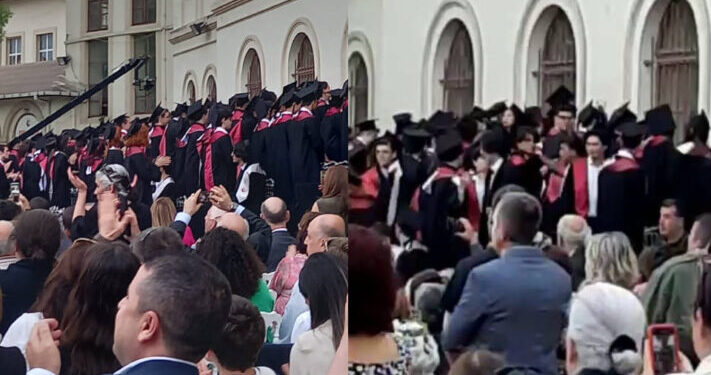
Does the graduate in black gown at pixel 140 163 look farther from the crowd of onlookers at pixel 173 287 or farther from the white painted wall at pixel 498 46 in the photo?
the white painted wall at pixel 498 46

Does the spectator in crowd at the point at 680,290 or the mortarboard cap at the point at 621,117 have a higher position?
the mortarboard cap at the point at 621,117

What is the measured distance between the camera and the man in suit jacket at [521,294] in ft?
5.14

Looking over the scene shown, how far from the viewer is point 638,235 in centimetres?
155

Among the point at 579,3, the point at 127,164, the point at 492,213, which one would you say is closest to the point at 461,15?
the point at 579,3

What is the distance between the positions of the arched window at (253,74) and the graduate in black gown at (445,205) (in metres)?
0.85

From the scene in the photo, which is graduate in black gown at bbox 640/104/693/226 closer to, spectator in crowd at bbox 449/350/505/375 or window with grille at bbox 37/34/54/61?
spectator in crowd at bbox 449/350/505/375

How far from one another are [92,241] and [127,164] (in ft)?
0.63

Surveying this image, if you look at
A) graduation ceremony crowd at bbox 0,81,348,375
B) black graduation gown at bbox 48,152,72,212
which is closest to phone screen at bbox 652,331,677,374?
graduation ceremony crowd at bbox 0,81,348,375

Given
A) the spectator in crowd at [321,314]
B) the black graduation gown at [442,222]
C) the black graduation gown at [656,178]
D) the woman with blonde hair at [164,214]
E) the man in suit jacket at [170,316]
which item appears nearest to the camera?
the black graduation gown at [656,178]

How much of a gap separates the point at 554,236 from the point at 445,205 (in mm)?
168

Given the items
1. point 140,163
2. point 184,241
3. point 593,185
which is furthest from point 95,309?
point 593,185

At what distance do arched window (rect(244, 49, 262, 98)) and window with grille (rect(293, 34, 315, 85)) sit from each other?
0.10 m


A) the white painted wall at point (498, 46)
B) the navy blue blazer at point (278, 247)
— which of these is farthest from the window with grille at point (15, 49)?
the white painted wall at point (498, 46)

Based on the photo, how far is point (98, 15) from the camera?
2.50 meters
